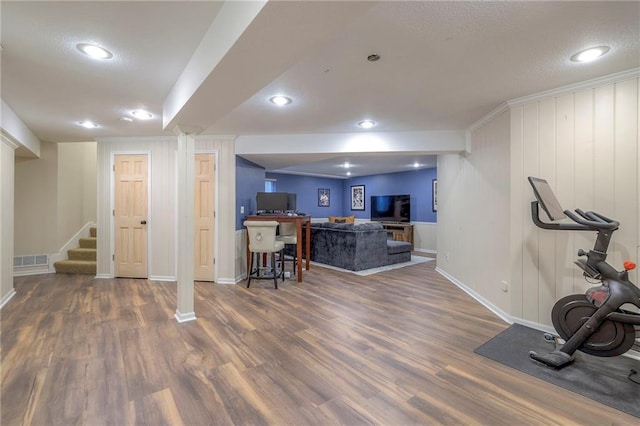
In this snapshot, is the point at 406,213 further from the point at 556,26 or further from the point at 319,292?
the point at 556,26

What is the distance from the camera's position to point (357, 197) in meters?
9.73

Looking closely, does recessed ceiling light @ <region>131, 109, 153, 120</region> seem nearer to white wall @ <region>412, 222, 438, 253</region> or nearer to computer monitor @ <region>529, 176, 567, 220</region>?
computer monitor @ <region>529, 176, 567, 220</region>

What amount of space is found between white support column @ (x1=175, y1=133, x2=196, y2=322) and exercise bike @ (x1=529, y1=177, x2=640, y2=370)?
10.5 feet

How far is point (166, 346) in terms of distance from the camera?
2387 mm

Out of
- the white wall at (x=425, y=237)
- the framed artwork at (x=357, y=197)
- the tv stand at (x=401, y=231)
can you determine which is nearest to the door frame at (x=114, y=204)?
the tv stand at (x=401, y=231)

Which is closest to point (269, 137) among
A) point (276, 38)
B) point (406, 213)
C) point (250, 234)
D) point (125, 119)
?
point (250, 234)

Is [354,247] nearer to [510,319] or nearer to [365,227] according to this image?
[365,227]

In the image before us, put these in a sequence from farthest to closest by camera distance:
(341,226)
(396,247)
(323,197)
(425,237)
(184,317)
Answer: (323,197), (425,237), (396,247), (341,226), (184,317)

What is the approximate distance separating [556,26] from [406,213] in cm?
652

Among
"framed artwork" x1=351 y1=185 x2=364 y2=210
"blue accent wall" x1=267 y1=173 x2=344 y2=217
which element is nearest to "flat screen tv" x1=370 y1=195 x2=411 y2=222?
"framed artwork" x1=351 y1=185 x2=364 y2=210

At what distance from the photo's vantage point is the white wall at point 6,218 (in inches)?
131

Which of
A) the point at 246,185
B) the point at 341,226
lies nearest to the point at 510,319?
the point at 341,226

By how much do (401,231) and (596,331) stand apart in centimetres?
593

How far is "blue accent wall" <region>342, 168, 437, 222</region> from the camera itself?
7650mm
